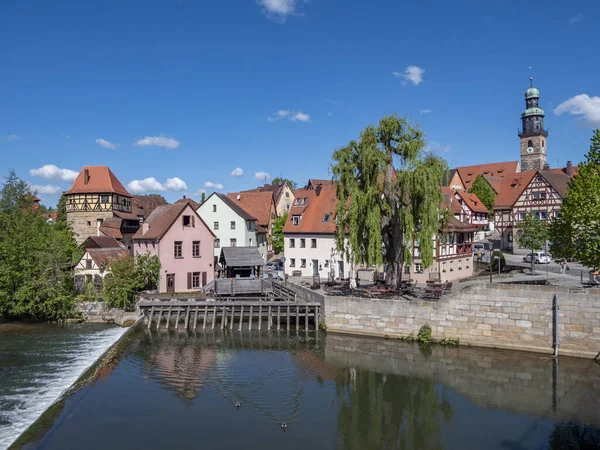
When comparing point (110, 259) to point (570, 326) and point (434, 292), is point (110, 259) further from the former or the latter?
point (570, 326)

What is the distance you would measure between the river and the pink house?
12558 mm

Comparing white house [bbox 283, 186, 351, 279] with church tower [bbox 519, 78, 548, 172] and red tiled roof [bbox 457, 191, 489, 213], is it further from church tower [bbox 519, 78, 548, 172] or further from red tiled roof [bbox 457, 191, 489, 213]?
church tower [bbox 519, 78, 548, 172]

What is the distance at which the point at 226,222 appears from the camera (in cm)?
4950

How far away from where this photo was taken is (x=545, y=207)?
5547 centimetres

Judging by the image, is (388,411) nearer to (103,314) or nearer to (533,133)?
(103,314)

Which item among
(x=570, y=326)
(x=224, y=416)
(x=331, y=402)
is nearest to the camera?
(x=224, y=416)

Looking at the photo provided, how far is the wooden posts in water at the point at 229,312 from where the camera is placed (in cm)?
2942

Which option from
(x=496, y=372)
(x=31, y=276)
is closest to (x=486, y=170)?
(x=496, y=372)

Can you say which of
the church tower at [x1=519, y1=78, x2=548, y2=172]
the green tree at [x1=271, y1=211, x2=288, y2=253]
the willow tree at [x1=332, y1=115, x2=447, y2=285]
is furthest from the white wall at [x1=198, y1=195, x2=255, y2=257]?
the church tower at [x1=519, y1=78, x2=548, y2=172]

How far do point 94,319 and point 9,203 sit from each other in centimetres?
2086

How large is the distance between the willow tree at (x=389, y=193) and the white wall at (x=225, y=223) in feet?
70.7

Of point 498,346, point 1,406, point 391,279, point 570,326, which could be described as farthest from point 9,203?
point 570,326

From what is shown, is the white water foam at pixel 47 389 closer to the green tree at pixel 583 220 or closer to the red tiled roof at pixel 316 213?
the red tiled roof at pixel 316 213

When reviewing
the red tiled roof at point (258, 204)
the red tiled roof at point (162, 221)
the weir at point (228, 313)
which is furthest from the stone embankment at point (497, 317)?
the red tiled roof at point (258, 204)
